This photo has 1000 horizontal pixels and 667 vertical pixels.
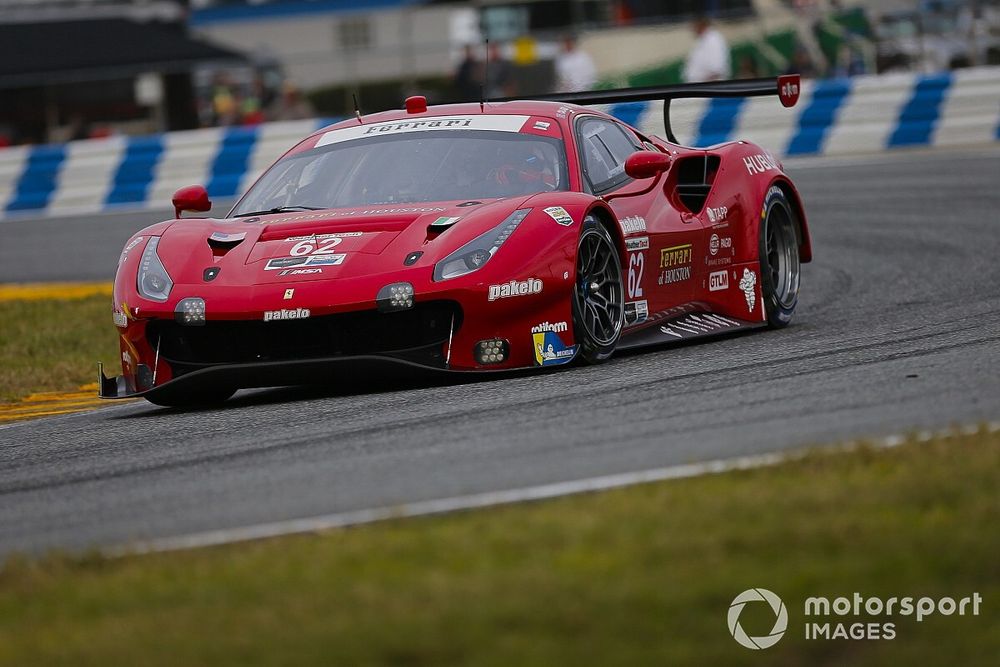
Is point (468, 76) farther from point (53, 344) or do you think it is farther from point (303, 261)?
point (303, 261)

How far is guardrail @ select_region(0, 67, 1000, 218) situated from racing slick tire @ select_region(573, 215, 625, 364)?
32.9 feet

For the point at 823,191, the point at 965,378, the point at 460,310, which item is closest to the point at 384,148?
the point at 460,310

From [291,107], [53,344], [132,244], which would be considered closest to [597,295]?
[132,244]

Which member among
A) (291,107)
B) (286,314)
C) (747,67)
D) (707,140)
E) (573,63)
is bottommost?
(291,107)

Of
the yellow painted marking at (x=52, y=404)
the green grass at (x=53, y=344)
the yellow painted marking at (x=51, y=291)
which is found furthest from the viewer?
the yellow painted marking at (x=51, y=291)

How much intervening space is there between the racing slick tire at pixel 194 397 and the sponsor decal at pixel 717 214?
104 inches

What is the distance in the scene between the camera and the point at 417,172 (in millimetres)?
8328

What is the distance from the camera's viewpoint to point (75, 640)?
3.62m

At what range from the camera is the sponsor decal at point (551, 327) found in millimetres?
7320

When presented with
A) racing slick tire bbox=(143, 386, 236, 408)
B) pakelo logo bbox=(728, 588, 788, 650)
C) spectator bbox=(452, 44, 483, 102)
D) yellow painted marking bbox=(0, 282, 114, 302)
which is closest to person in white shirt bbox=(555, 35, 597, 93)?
spectator bbox=(452, 44, 483, 102)

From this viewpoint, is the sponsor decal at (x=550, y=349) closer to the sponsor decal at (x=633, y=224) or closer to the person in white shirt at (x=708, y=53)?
the sponsor decal at (x=633, y=224)

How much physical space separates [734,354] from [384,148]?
2.02 m

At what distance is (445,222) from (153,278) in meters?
1.28

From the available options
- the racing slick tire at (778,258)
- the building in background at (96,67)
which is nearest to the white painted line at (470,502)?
the racing slick tire at (778,258)
